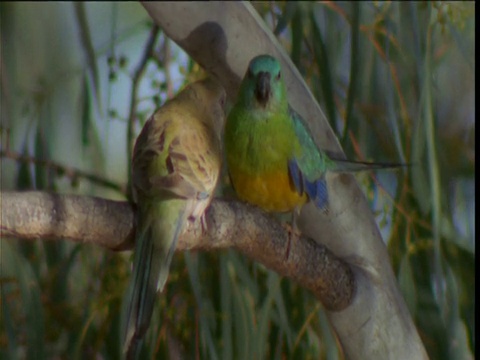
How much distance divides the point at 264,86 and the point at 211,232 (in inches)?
6.1

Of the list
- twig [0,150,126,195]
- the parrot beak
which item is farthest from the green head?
twig [0,150,126,195]

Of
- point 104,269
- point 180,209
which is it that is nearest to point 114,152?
point 104,269

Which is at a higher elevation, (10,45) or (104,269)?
(10,45)

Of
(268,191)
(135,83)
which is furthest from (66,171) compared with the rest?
(268,191)

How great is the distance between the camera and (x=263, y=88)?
34.7 inches

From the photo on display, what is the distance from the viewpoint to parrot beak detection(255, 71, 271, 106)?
2.84 feet

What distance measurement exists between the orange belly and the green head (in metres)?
0.08

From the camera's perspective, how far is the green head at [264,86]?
34.0 inches

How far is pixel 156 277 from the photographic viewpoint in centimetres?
80

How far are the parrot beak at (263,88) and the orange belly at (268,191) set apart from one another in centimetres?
9

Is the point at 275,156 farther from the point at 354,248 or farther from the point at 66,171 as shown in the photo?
the point at 66,171

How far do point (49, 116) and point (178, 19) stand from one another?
363 mm

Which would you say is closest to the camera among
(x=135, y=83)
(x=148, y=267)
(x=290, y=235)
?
(x=148, y=267)

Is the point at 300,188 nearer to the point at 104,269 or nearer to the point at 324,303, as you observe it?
the point at 324,303
